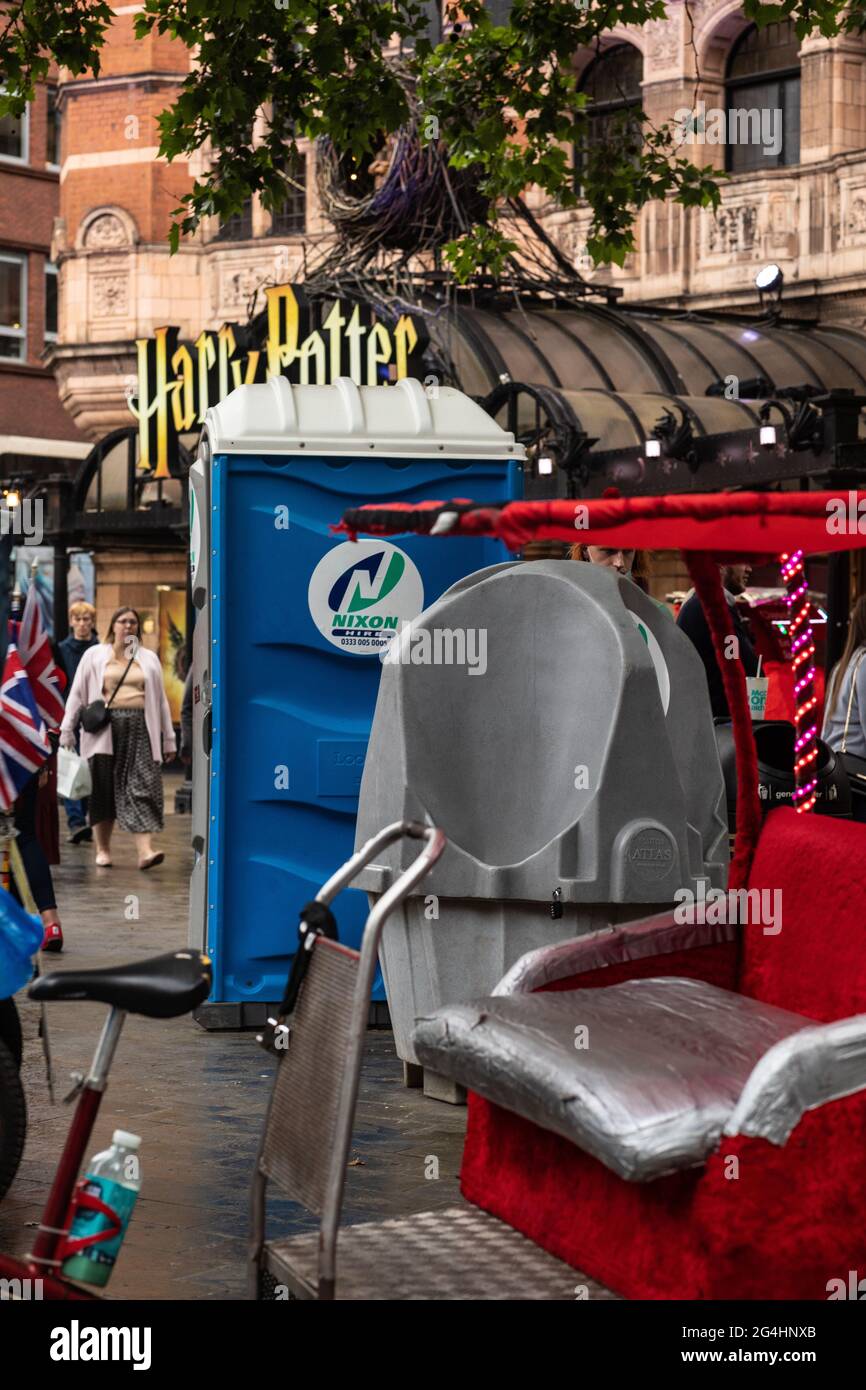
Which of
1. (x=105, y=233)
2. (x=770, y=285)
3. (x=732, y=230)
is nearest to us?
(x=770, y=285)

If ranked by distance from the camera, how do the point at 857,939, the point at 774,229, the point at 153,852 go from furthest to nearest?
1. the point at 774,229
2. the point at 153,852
3. the point at 857,939

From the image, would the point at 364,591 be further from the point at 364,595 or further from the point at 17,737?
the point at 17,737

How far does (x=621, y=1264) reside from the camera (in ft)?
14.2

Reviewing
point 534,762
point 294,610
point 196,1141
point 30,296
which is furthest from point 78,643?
point 30,296

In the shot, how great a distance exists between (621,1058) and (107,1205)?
44.2 inches

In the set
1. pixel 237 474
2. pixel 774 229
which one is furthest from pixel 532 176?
pixel 774 229

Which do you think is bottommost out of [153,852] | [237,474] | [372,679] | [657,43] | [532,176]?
[153,852]

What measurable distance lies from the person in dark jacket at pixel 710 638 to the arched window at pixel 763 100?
1559 centimetres

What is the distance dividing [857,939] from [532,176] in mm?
Result: 8418

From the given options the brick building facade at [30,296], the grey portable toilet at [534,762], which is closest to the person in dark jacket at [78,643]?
the grey portable toilet at [534,762]

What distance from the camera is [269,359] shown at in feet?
65.8

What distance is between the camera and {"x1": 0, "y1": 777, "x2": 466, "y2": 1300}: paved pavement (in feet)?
17.3

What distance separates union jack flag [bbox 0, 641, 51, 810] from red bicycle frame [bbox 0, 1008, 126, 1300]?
6.11 ft
